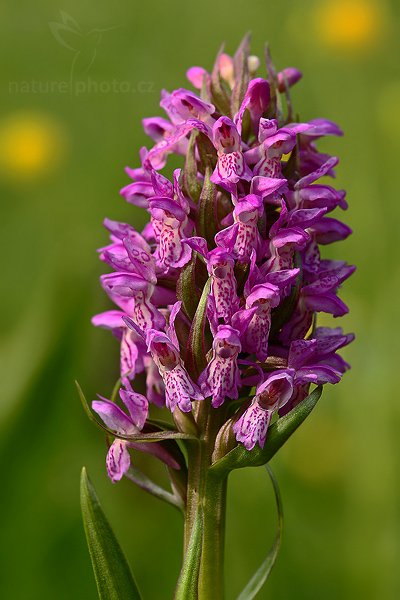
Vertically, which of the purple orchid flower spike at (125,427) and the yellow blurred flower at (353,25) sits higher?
the yellow blurred flower at (353,25)

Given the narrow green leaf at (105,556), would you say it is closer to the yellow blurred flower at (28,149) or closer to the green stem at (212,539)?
the green stem at (212,539)

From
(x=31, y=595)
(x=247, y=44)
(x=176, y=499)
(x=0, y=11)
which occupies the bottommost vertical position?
(x=31, y=595)

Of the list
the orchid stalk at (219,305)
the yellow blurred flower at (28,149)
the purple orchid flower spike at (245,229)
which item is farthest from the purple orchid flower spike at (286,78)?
the yellow blurred flower at (28,149)

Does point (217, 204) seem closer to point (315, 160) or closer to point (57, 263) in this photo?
point (315, 160)

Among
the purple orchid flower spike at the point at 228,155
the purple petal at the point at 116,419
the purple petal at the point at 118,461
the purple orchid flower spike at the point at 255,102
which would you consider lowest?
the purple petal at the point at 118,461

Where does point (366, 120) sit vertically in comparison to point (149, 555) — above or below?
above

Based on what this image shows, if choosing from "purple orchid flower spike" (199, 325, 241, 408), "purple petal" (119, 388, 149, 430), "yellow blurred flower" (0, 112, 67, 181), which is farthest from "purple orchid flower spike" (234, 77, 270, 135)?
"yellow blurred flower" (0, 112, 67, 181)

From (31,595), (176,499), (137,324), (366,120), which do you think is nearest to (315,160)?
(137,324)
